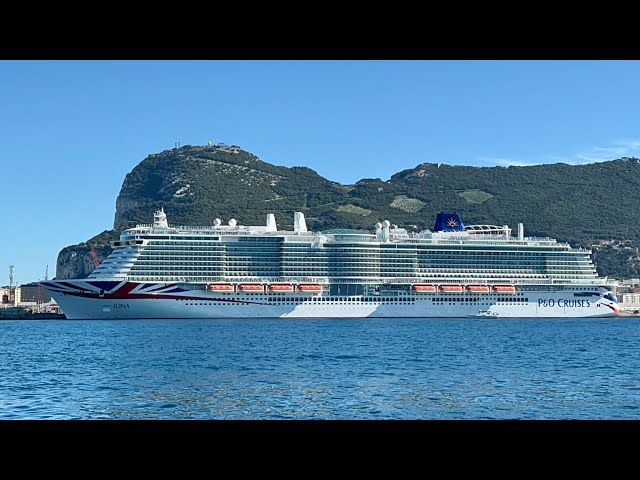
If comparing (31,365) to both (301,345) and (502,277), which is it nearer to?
(301,345)

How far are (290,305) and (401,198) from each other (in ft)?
374

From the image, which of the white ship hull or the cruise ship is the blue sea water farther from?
the cruise ship

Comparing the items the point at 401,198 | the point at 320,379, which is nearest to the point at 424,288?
the point at 320,379

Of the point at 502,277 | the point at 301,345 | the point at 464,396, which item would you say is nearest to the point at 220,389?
the point at 464,396

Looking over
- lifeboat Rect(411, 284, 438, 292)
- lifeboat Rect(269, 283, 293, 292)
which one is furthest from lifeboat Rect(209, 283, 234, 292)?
lifeboat Rect(411, 284, 438, 292)

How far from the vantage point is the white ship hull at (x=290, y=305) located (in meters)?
71.0

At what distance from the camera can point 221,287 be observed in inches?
2918

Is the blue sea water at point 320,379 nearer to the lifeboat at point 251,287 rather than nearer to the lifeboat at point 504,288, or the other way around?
the lifeboat at point 251,287

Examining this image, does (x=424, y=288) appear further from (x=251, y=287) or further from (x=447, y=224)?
(x=251, y=287)

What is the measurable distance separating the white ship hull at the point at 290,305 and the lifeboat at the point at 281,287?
0.68 meters

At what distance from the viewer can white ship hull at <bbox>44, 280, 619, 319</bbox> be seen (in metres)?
71.0

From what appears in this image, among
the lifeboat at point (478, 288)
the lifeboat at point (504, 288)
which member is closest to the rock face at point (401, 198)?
the lifeboat at point (504, 288)

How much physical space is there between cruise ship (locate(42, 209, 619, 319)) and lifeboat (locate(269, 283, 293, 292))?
0.08m
